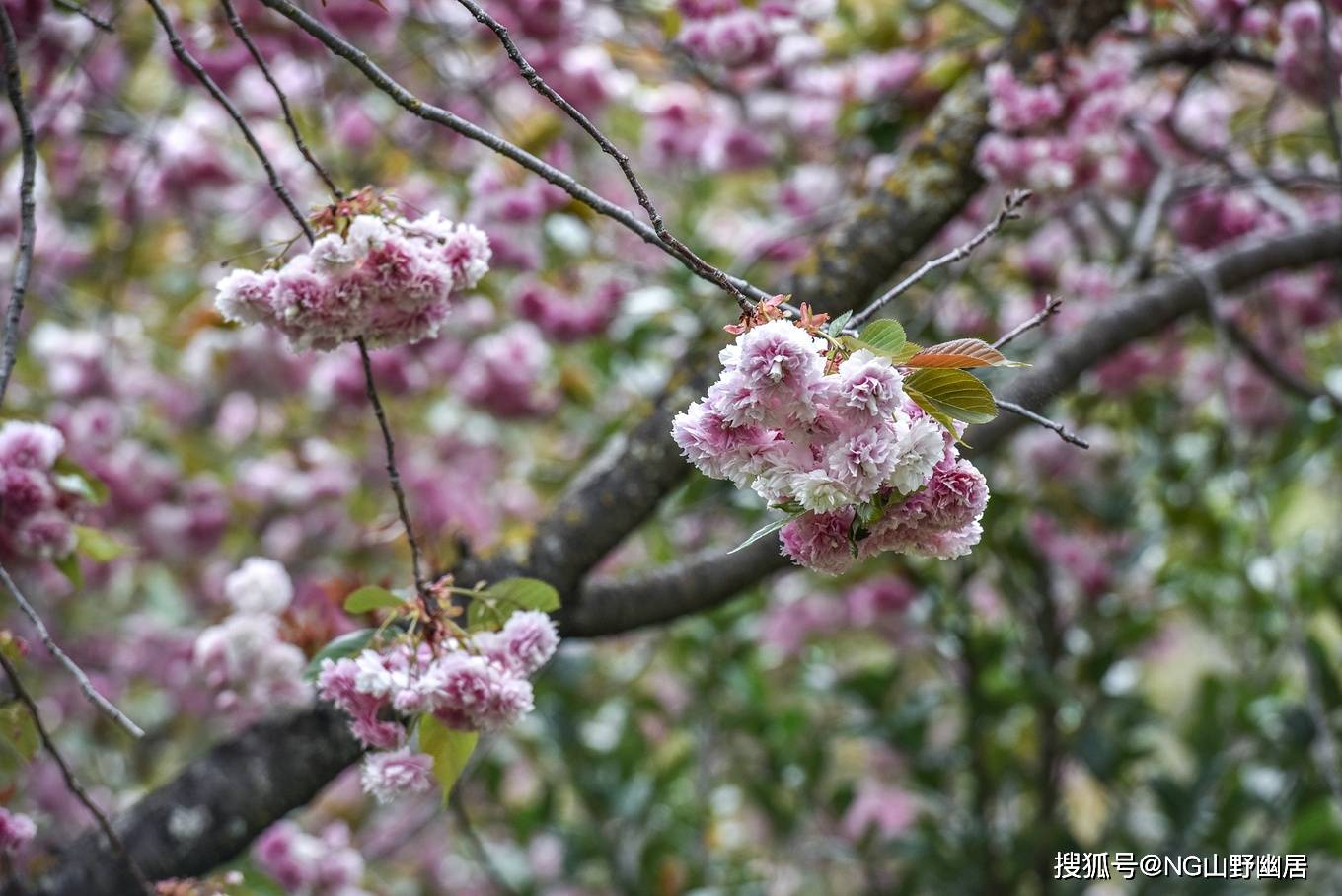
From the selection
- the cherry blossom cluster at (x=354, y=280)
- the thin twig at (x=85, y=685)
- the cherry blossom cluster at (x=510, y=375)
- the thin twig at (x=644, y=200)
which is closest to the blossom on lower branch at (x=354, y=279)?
the cherry blossom cluster at (x=354, y=280)

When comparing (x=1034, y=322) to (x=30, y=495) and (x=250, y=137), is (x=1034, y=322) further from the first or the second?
(x=30, y=495)

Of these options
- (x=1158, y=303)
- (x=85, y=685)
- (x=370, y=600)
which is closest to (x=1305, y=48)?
(x=1158, y=303)

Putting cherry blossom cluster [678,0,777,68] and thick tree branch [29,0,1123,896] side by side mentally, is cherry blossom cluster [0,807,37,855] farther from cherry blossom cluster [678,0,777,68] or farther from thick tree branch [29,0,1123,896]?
cherry blossom cluster [678,0,777,68]

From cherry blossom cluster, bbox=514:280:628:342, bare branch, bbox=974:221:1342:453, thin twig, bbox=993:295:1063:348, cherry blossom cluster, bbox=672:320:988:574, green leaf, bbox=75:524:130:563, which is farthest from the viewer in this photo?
cherry blossom cluster, bbox=514:280:628:342

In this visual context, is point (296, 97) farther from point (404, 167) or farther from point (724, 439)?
point (724, 439)

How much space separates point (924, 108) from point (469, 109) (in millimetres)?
1090

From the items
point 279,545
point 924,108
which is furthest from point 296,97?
point 924,108

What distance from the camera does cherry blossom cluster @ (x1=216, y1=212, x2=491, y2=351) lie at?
0.92 meters

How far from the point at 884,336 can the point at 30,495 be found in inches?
38.6

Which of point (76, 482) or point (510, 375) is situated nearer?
point (76, 482)

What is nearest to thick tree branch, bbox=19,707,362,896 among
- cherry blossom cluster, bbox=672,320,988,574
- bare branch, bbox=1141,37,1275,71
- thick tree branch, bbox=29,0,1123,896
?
thick tree branch, bbox=29,0,1123,896

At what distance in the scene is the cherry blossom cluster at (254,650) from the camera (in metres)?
1.65

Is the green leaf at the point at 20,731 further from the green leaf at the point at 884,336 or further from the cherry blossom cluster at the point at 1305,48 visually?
the cherry blossom cluster at the point at 1305,48

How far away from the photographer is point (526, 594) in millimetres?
1022
